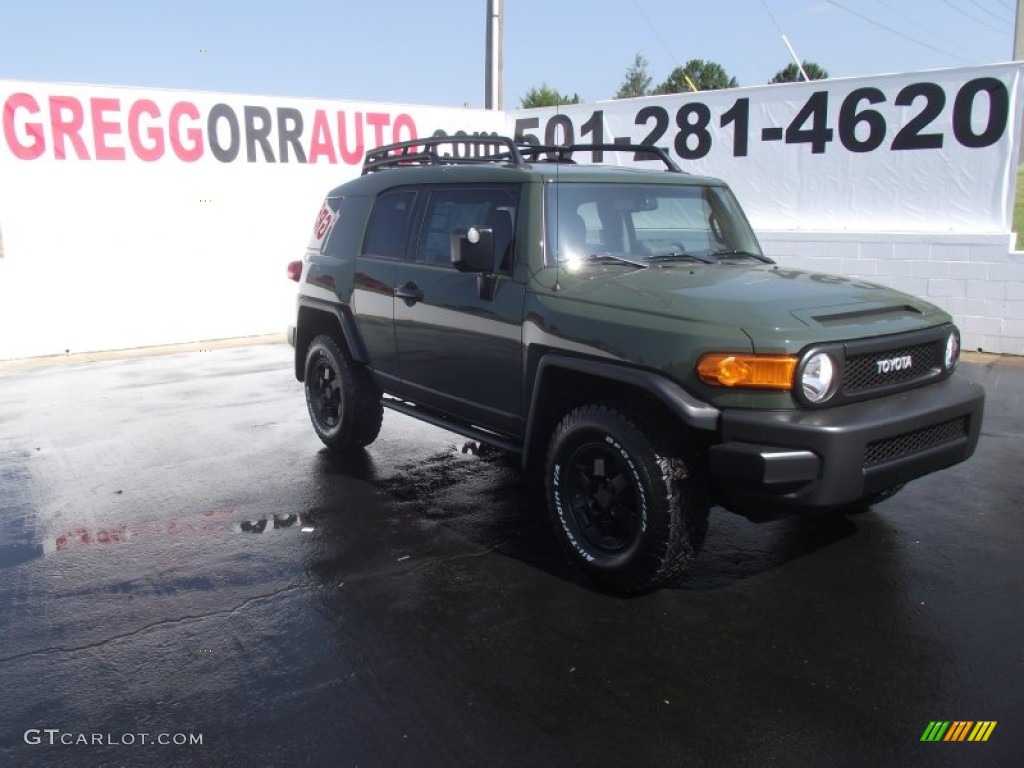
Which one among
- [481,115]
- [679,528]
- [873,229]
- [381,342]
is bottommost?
[679,528]

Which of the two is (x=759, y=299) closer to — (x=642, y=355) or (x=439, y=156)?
(x=642, y=355)

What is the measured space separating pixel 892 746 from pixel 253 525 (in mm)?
3475


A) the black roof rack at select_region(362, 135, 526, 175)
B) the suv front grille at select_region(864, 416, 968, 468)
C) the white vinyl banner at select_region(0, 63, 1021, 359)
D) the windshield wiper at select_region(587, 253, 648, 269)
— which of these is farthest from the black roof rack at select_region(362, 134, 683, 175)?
the white vinyl banner at select_region(0, 63, 1021, 359)

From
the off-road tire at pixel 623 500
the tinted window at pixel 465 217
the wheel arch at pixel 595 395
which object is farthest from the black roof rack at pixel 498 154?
the off-road tire at pixel 623 500

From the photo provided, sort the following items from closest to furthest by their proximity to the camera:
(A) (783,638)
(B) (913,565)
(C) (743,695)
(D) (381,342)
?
1. (C) (743,695)
2. (A) (783,638)
3. (B) (913,565)
4. (D) (381,342)

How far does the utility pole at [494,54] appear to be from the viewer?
15.4m

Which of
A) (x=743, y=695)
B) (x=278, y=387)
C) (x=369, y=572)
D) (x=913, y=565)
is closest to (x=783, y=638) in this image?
(x=743, y=695)

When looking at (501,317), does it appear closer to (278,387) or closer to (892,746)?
(892,746)

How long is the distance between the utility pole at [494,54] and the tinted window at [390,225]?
10116 mm

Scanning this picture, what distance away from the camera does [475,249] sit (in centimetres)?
446

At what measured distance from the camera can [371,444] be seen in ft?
22.2

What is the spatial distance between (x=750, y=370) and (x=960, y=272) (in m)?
7.27

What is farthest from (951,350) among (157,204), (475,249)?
(157,204)

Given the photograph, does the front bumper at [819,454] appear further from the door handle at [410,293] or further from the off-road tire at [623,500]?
the door handle at [410,293]
